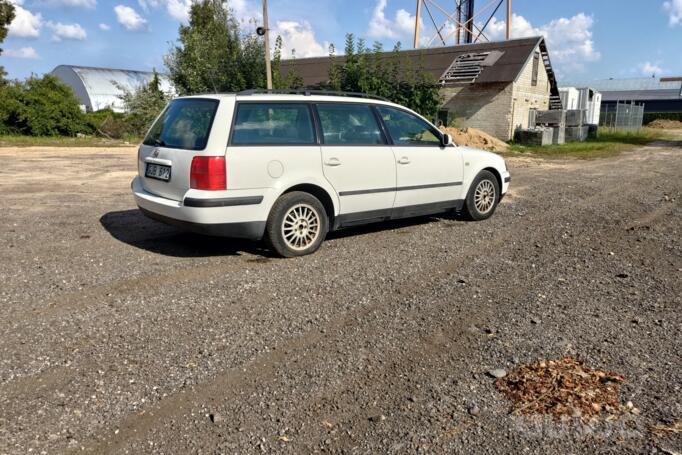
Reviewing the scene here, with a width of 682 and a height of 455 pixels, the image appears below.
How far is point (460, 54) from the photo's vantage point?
97.2 feet

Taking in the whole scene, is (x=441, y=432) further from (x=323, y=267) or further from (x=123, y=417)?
(x=323, y=267)

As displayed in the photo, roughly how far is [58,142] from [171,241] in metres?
20.4

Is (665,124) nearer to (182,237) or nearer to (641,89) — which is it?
(641,89)

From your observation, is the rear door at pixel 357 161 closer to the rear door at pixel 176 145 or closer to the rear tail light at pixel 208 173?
the rear tail light at pixel 208 173

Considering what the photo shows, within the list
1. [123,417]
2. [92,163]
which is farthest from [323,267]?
[92,163]

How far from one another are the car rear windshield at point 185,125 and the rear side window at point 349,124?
4.22 feet

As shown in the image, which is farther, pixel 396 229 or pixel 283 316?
pixel 396 229

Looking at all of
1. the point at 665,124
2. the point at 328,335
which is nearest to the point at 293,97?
the point at 328,335

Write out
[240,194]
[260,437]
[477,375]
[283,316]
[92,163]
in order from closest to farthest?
[260,437]
[477,375]
[283,316]
[240,194]
[92,163]

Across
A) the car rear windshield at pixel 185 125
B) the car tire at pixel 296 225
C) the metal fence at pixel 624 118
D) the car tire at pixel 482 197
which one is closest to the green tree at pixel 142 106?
the car rear windshield at pixel 185 125

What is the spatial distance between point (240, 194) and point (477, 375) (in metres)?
3.04

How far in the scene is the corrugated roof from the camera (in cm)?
2669

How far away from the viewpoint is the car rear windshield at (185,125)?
539 centimetres

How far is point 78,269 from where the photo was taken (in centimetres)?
539
